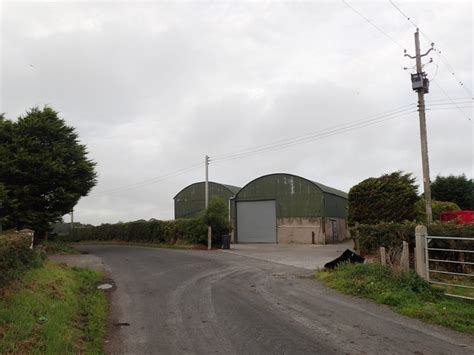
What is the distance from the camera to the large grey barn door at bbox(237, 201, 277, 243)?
38000mm

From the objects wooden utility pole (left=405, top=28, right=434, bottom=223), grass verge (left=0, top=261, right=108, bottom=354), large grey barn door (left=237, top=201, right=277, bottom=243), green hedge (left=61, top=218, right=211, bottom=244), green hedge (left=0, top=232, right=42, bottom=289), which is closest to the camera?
grass verge (left=0, top=261, right=108, bottom=354)

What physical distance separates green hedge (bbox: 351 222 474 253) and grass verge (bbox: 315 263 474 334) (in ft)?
9.09

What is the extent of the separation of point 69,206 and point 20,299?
19.2 metres

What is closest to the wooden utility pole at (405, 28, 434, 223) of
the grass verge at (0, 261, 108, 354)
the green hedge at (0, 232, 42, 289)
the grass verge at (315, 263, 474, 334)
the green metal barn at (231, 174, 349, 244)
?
the grass verge at (315, 263, 474, 334)

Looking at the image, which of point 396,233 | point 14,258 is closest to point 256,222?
point 396,233

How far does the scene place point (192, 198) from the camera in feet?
150

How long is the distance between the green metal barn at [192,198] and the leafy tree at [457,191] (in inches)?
898

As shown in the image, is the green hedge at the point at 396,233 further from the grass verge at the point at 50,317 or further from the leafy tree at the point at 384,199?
the grass verge at the point at 50,317

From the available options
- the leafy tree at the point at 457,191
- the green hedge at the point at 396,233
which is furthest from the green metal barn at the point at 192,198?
the green hedge at the point at 396,233

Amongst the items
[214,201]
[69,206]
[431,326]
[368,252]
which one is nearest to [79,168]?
[69,206]

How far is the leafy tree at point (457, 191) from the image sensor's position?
158 feet

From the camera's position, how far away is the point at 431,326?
25.3 ft

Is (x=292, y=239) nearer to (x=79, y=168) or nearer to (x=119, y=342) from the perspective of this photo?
(x=79, y=168)

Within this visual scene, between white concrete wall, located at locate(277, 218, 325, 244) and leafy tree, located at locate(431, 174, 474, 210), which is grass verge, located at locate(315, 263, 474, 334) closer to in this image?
white concrete wall, located at locate(277, 218, 325, 244)
